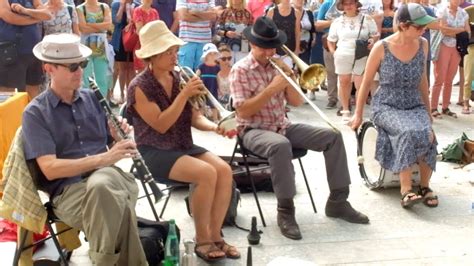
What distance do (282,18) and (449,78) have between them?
2089mm

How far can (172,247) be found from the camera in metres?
3.53

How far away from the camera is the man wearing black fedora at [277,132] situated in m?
4.30

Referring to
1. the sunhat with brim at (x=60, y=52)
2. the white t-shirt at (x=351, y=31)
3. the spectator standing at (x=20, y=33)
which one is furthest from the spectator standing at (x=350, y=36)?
the sunhat with brim at (x=60, y=52)

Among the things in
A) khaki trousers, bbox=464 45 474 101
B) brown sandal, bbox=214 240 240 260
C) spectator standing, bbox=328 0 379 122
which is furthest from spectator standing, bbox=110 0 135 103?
brown sandal, bbox=214 240 240 260

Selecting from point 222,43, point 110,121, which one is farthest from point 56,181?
point 222,43

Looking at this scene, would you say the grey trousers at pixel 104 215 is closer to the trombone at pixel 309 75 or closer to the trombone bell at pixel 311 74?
the trombone at pixel 309 75

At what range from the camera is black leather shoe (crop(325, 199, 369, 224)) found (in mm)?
4574

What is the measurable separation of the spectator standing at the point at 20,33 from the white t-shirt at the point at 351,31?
3208 millimetres

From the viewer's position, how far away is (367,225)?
4.55 metres

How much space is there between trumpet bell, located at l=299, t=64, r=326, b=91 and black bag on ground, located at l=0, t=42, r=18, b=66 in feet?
7.83

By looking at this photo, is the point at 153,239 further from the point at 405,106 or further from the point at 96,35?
the point at 96,35

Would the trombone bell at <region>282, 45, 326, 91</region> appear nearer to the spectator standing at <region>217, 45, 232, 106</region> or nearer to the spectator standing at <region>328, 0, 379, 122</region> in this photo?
the spectator standing at <region>217, 45, 232, 106</region>

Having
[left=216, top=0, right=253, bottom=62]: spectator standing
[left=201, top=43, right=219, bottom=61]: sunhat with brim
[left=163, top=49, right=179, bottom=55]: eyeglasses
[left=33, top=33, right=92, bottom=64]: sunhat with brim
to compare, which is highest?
[left=33, top=33, right=92, bottom=64]: sunhat with brim

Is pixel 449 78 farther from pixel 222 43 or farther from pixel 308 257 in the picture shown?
pixel 308 257
